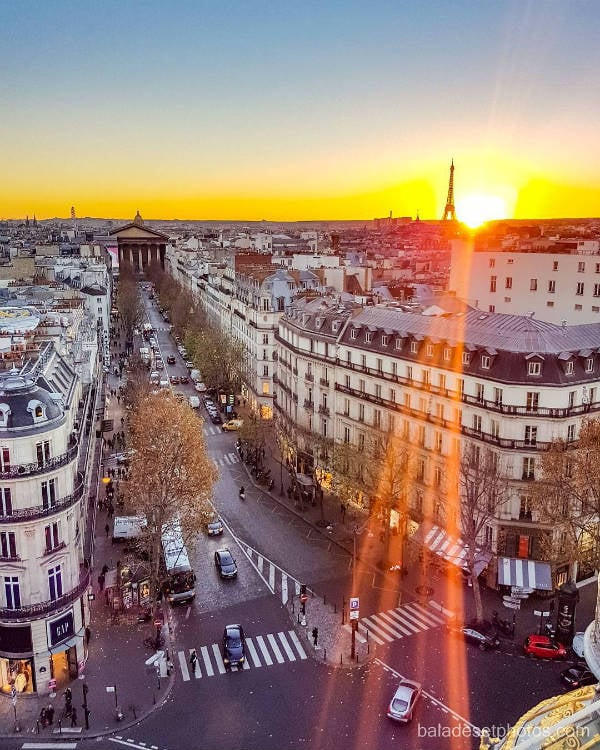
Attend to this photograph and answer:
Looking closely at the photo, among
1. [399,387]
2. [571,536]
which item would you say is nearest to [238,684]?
[571,536]

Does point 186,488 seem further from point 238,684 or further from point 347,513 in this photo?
point 347,513

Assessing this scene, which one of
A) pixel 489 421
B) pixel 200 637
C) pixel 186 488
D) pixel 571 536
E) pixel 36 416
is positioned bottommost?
pixel 200 637

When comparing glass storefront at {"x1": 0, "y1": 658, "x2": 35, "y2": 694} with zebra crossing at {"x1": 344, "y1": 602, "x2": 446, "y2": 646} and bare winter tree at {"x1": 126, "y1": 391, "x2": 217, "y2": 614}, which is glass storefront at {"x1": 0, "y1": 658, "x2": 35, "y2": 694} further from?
zebra crossing at {"x1": 344, "y1": 602, "x2": 446, "y2": 646}

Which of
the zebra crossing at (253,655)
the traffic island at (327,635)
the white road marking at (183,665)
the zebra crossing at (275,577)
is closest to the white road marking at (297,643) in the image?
the zebra crossing at (253,655)

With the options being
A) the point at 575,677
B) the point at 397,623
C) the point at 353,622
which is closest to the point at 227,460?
the point at 397,623

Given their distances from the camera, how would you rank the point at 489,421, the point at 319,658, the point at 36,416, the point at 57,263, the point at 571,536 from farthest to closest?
the point at 57,263, the point at 489,421, the point at 571,536, the point at 319,658, the point at 36,416

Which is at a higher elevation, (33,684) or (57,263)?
(57,263)

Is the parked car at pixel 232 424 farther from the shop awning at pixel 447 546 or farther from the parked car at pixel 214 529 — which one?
the shop awning at pixel 447 546

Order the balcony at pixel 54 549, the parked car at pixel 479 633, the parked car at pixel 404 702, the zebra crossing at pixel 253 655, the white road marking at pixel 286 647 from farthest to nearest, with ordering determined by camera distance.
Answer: the parked car at pixel 479 633
the white road marking at pixel 286 647
the zebra crossing at pixel 253 655
the balcony at pixel 54 549
the parked car at pixel 404 702
